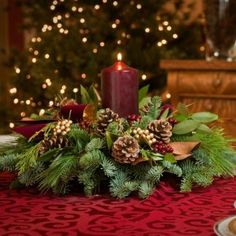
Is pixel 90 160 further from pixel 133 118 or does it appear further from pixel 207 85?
pixel 207 85

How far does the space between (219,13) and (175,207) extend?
1644mm

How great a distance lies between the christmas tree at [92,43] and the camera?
2857 millimetres

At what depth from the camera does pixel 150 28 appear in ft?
9.57

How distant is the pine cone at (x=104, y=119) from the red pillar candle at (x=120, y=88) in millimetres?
61

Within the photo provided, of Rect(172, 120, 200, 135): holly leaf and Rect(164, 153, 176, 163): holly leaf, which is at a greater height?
Rect(172, 120, 200, 135): holly leaf

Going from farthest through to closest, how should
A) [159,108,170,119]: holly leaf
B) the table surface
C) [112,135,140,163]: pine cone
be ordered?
the table surface, [159,108,170,119]: holly leaf, [112,135,140,163]: pine cone

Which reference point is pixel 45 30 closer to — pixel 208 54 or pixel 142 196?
pixel 208 54

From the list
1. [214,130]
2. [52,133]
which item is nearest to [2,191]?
[52,133]

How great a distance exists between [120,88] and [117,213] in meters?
0.24

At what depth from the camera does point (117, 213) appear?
724 millimetres

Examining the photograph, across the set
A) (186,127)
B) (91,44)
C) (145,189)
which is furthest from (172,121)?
(91,44)

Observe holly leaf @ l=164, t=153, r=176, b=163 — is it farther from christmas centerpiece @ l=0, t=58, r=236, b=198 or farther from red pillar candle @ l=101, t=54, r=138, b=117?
red pillar candle @ l=101, t=54, r=138, b=117

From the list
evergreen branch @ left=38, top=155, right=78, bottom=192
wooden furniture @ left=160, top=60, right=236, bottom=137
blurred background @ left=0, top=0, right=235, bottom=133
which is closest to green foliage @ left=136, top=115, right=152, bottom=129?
evergreen branch @ left=38, top=155, right=78, bottom=192

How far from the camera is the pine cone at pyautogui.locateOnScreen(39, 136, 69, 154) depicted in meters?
0.83
